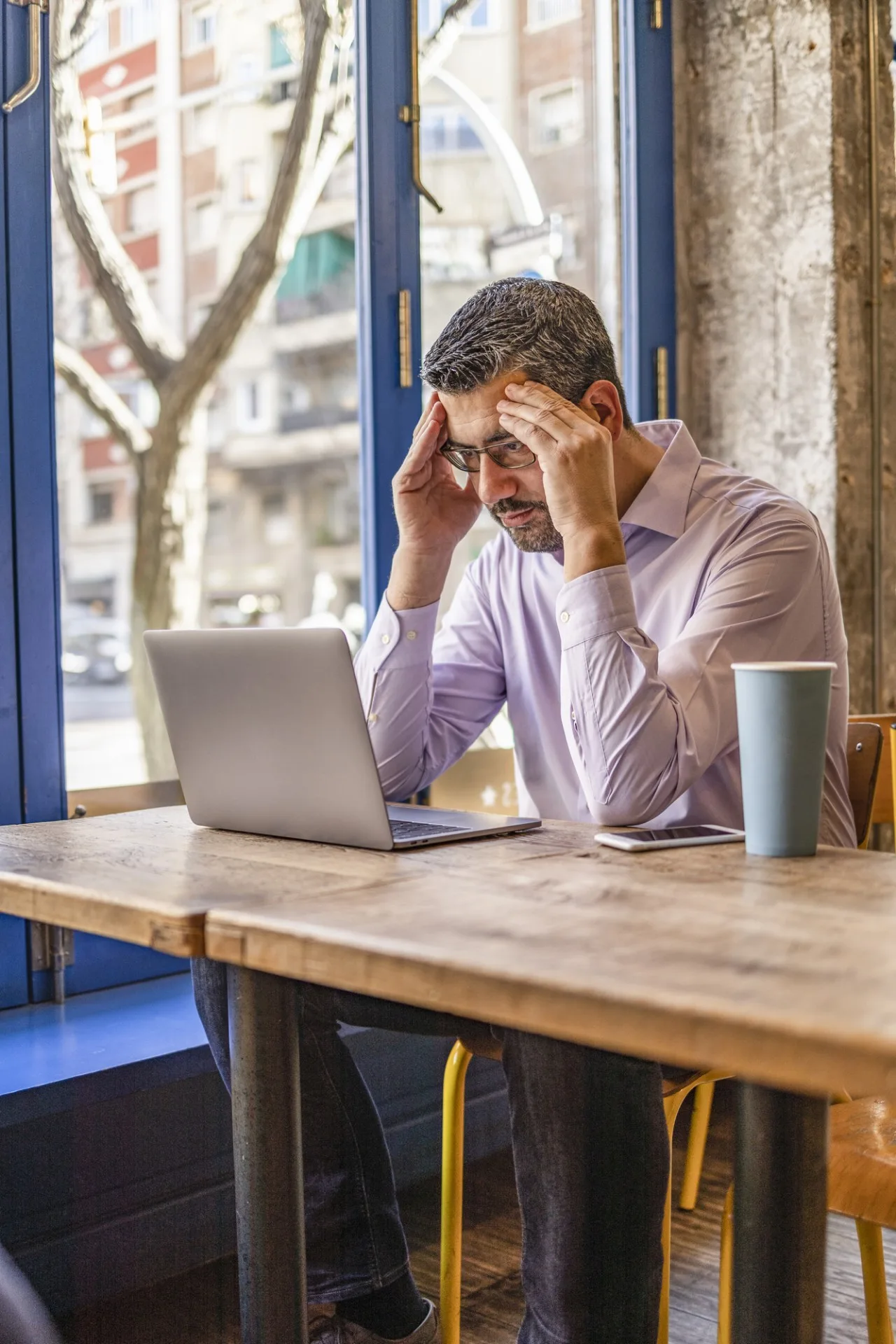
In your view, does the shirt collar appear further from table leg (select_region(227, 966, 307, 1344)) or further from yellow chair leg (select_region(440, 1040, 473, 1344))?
table leg (select_region(227, 966, 307, 1344))

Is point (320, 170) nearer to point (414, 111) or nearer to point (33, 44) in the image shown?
point (414, 111)

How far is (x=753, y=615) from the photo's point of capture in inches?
59.4

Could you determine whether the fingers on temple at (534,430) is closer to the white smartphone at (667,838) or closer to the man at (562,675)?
the man at (562,675)

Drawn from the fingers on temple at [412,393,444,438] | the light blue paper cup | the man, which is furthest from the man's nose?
the light blue paper cup

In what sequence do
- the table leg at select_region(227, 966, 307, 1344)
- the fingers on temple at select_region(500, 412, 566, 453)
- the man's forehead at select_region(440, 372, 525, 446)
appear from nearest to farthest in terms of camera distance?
the table leg at select_region(227, 966, 307, 1344) → the fingers on temple at select_region(500, 412, 566, 453) → the man's forehead at select_region(440, 372, 525, 446)

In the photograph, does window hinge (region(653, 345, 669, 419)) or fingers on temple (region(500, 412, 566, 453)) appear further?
window hinge (region(653, 345, 669, 419))

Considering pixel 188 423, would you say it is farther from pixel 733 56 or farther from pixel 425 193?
pixel 733 56

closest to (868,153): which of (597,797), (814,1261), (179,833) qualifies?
(597,797)

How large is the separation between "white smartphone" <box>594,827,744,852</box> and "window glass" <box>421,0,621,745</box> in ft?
5.06

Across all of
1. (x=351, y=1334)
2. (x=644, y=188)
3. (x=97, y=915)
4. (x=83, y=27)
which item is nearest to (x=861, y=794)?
(x=351, y=1334)

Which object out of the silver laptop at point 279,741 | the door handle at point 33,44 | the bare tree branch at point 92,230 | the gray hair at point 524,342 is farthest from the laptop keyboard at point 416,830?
the door handle at point 33,44

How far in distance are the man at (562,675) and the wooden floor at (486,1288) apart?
1.13ft

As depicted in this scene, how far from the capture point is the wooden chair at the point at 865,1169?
3.82 ft

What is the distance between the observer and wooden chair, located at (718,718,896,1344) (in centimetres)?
116
